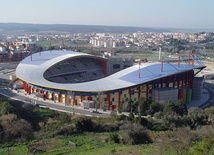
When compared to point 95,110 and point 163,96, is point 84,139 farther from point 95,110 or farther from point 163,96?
point 163,96

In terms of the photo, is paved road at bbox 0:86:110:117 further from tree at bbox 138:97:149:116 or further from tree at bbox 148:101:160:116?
tree at bbox 148:101:160:116

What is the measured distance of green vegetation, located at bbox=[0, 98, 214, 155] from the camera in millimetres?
16703

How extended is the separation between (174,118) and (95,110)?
10.8m

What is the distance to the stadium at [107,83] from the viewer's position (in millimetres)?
33031

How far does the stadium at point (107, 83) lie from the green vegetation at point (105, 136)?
7.07 m

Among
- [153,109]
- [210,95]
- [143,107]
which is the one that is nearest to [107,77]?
[143,107]

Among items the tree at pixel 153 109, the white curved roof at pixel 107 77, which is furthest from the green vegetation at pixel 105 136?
the white curved roof at pixel 107 77

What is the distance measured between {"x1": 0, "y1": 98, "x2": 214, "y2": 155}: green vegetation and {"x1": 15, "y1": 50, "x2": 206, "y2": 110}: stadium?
7072 millimetres

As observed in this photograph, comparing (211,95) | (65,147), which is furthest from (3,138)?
(211,95)

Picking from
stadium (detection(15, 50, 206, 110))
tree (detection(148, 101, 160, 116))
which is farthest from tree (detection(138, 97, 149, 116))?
stadium (detection(15, 50, 206, 110))

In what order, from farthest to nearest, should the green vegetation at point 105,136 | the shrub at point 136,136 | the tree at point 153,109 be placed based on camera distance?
the tree at point 153,109
the shrub at point 136,136
the green vegetation at point 105,136

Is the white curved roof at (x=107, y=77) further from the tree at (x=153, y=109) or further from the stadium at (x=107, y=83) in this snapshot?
the tree at (x=153, y=109)

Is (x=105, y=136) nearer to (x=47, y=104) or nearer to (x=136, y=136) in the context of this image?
(x=136, y=136)

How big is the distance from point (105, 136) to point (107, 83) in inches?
509
